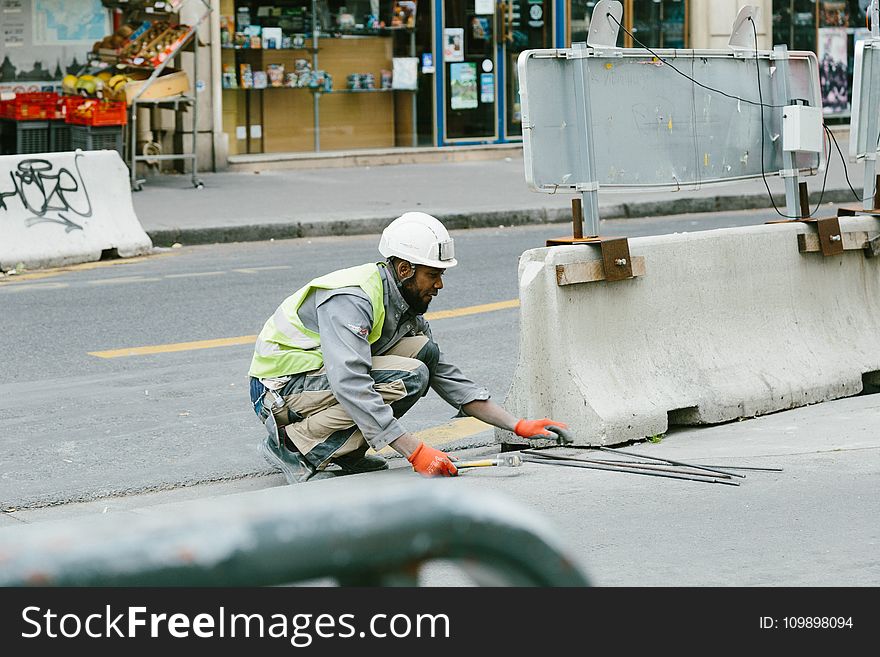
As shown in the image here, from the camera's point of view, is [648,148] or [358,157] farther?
[358,157]

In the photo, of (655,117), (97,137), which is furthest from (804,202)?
(97,137)

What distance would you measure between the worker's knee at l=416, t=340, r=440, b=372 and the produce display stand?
9964mm

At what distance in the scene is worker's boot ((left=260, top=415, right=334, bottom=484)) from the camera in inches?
221

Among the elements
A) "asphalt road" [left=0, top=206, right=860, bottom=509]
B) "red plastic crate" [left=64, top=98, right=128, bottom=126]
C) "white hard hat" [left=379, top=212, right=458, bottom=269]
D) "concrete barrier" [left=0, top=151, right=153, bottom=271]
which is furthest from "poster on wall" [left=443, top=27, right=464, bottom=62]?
"white hard hat" [left=379, top=212, right=458, bottom=269]

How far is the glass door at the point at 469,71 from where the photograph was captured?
63.5ft

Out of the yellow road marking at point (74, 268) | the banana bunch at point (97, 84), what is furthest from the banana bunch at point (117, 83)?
the yellow road marking at point (74, 268)

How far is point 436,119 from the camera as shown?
1959 cm

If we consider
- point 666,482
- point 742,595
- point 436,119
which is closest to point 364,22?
point 436,119

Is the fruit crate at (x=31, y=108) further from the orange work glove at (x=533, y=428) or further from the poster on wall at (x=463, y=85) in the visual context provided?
the orange work glove at (x=533, y=428)

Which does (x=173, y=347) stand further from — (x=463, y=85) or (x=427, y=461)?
(x=463, y=85)

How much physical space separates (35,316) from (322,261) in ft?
9.95

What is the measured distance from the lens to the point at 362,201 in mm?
15281

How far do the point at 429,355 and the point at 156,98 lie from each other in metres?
10.5

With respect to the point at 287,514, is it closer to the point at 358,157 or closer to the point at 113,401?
the point at 113,401
